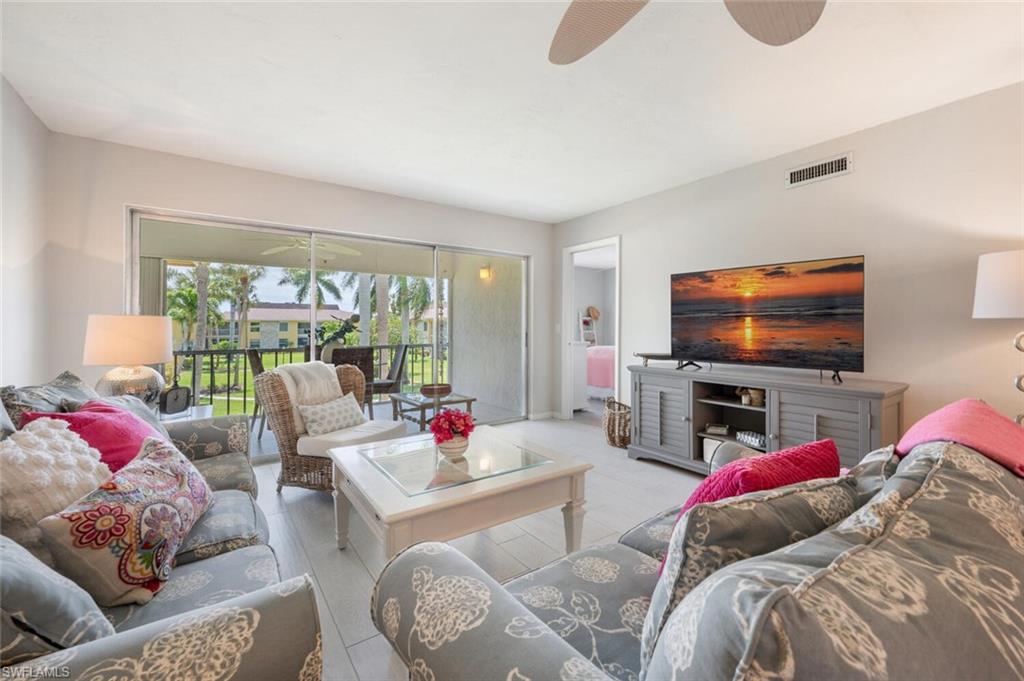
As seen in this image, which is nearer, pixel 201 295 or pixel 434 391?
pixel 201 295

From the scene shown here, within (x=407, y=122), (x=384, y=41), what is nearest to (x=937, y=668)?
(x=384, y=41)

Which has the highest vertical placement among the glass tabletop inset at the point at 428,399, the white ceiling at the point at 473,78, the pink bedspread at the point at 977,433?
the white ceiling at the point at 473,78

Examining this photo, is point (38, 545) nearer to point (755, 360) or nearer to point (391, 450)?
point (391, 450)

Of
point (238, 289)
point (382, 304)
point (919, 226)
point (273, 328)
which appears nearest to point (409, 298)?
point (382, 304)

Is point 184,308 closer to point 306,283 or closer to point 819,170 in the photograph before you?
point 306,283

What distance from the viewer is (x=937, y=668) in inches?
16.8

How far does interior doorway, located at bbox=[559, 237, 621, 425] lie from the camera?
5.15m

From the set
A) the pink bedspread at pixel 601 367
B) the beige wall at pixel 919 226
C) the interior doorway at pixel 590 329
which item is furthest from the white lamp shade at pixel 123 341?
the pink bedspread at pixel 601 367

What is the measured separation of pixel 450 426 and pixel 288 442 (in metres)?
1.33

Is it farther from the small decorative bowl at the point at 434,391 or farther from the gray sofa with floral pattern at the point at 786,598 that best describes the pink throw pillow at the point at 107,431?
the small decorative bowl at the point at 434,391

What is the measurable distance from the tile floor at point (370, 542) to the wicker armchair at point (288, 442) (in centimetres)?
17

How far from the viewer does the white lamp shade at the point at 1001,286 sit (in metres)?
2.04

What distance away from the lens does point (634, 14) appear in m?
1.36

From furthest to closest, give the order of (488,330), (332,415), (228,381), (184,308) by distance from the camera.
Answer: (488,330)
(228,381)
(184,308)
(332,415)
